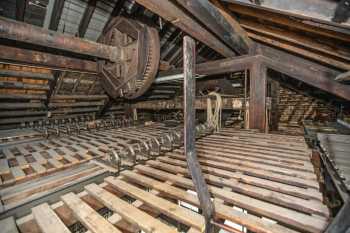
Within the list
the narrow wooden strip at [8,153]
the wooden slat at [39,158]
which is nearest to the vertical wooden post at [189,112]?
the wooden slat at [39,158]

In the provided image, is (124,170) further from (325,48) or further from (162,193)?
(325,48)

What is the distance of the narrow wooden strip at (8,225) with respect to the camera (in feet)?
4.09

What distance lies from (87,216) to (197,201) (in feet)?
2.86

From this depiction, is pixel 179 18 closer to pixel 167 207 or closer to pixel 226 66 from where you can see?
pixel 167 207

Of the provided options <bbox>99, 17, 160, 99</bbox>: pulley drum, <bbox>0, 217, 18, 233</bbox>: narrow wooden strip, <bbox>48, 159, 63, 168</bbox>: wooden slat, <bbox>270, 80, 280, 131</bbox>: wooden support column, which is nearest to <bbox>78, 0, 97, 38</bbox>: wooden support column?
<bbox>99, 17, 160, 99</bbox>: pulley drum

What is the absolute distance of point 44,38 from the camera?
9.02ft

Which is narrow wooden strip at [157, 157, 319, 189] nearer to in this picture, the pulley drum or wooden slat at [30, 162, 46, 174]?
wooden slat at [30, 162, 46, 174]

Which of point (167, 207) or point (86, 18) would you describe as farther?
point (86, 18)

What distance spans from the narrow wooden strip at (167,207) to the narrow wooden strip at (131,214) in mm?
115

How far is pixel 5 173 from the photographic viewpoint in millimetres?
2162

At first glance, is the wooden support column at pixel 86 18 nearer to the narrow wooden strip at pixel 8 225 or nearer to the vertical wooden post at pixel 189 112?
the vertical wooden post at pixel 189 112

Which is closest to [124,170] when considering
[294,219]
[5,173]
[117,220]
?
[117,220]

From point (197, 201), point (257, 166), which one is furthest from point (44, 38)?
point (257, 166)

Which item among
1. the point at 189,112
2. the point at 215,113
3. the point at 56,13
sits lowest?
the point at 215,113
